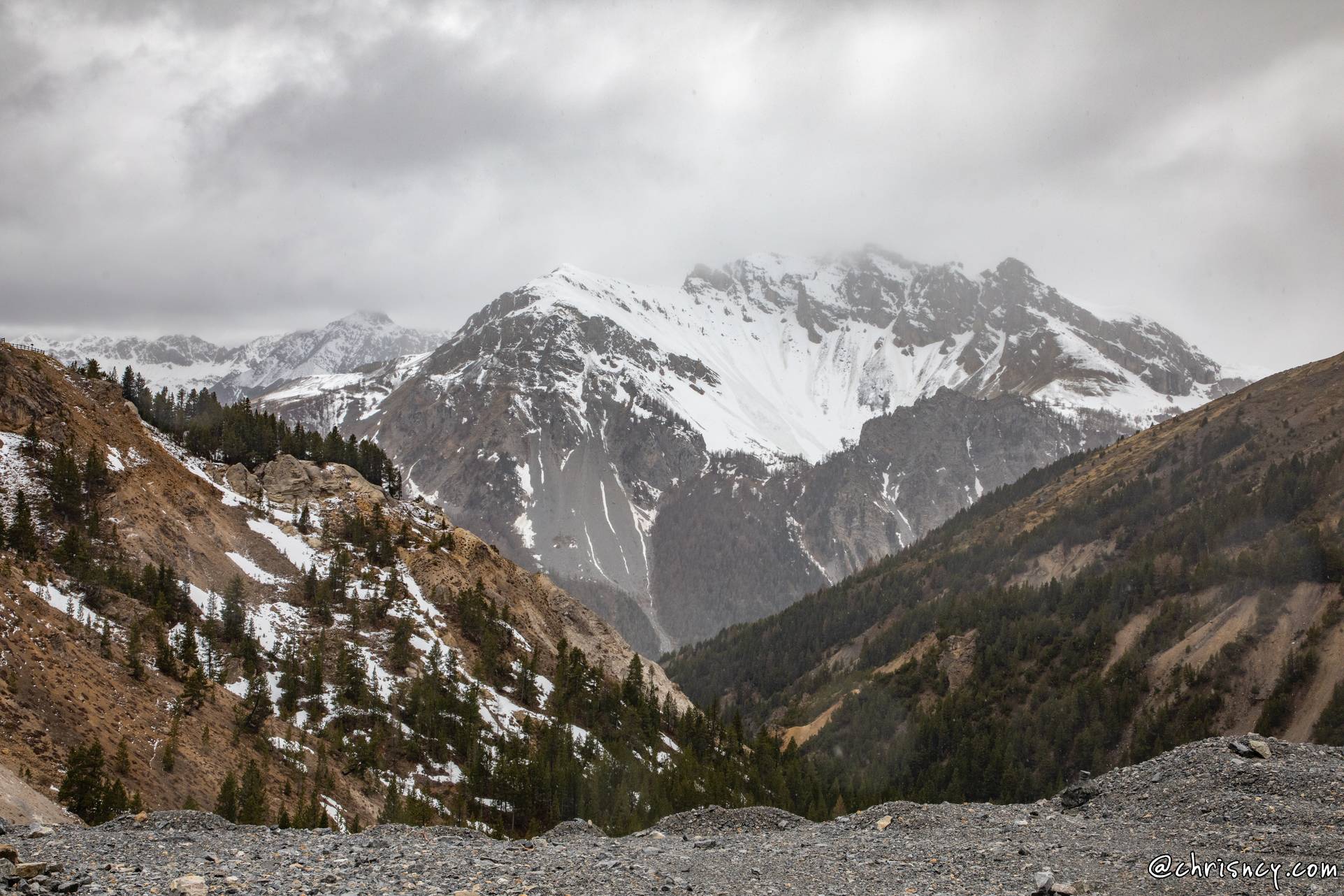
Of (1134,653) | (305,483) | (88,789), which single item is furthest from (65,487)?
(1134,653)

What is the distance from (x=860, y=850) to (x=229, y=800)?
3185 centimetres

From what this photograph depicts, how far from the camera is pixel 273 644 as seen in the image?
232 ft

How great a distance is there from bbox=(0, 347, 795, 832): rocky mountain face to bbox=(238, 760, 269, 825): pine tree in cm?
146

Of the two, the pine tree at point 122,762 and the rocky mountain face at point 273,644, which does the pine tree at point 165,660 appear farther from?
the pine tree at point 122,762

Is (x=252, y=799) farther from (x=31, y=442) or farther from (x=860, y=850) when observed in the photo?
(x=31, y=442)

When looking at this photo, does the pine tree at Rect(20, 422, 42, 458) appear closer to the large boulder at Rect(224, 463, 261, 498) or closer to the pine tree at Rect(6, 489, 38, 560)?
the pine tree at Rect(6, 489, 38, 560)

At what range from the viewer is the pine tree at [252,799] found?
4244cm

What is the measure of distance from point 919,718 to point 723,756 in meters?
64.2

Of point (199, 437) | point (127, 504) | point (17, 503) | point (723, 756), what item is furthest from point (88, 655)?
point (723, 756)

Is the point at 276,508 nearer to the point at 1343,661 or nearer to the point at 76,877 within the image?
the point at 76,877

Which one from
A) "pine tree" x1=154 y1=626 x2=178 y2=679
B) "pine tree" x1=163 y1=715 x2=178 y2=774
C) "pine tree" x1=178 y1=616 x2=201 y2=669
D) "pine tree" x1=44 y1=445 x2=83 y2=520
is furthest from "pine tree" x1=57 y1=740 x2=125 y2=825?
"pine tree" x1=44 y1=445 x2=83 y2=520

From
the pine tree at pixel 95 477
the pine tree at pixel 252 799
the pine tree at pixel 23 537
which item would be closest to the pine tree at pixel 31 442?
the pine tree at pixel 95 477

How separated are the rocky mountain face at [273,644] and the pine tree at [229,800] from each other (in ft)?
5.21

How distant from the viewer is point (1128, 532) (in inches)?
7574
